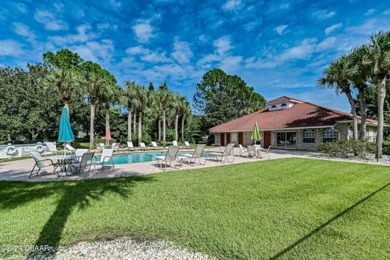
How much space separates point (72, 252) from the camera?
12.5 ft

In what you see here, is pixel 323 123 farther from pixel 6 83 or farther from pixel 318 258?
pixel 6 83

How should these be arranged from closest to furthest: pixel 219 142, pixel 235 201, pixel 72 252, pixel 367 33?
pixel 72 252 → pixel 235 201 → pixel 367 33 → pixel 219 142

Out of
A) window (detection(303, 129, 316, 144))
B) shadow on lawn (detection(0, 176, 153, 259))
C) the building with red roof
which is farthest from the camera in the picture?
window (detection(303, 129, 316, 144))

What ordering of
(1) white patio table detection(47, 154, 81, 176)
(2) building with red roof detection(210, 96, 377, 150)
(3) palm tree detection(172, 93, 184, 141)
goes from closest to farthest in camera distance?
(1) white patio table detection(47, 154, 81, 176) < (2) building with red roof detection(210, 96, 377, 150) < (3) palm tree detection(172, 93, 184, 141)

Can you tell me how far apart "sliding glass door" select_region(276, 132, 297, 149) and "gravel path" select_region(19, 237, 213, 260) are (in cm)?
2327

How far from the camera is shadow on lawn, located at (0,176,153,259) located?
4.32 metres

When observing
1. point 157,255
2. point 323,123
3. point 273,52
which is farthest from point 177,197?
point 273,52

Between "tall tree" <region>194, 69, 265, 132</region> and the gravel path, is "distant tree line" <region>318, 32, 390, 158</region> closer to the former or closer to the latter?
the gravel path

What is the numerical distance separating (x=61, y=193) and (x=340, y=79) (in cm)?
2021

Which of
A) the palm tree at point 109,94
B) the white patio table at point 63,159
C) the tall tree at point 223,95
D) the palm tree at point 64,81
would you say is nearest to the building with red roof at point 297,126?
the tall tree at point 223,95

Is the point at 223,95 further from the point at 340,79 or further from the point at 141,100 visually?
the point at 340,79

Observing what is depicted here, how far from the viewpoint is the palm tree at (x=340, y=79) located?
55.4 feet

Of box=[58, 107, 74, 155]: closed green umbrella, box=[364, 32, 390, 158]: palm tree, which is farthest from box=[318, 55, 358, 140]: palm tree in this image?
box=[58, 107, 74, 155]: closed green umbrella

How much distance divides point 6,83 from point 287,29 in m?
33.4
